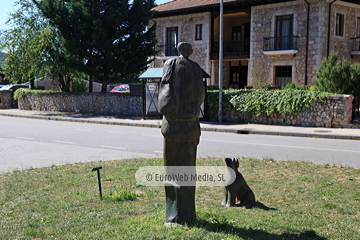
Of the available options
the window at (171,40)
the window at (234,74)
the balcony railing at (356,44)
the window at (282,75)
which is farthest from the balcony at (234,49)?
the balcony railing at (356,44)

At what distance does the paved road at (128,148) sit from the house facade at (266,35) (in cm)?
1245

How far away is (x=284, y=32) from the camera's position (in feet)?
86.7

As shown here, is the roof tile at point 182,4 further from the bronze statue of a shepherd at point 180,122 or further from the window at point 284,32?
Answer: the bronze statue of a shepherd at point 180,122

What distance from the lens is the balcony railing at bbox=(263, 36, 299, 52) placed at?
25750 mm

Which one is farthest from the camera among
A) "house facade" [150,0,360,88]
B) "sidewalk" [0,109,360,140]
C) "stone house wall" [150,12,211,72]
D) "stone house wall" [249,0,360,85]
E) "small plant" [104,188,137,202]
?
"stone house wall" [150,12,211,72]

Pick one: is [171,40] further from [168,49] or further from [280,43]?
[280,43]

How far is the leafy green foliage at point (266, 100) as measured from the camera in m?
17.5

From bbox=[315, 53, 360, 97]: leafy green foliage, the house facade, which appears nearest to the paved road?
bbox=[315, 53, 360, 97]: leafy green foliage

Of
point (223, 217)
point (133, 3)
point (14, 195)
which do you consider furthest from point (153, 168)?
point (133, 3)

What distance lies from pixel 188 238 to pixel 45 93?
26.9m

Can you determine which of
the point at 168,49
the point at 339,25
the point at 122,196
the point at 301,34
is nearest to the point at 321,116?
the point at 301,34

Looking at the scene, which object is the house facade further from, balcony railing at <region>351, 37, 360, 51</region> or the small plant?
the small plant

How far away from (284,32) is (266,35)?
1274 millimetres

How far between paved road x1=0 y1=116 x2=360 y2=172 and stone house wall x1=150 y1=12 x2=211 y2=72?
652 inches
